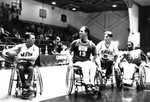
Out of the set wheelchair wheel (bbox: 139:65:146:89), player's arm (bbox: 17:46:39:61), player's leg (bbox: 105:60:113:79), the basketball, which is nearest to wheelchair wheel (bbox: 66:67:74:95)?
player's arm (bbox: 17:46:39:61)

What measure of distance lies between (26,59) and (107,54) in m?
1.93

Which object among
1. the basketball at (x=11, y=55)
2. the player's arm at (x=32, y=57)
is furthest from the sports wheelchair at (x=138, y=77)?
the basketball at (x=11, y=55)

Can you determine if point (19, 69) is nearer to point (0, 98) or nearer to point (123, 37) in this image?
point (0, 98)

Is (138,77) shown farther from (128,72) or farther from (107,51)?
(107,51)

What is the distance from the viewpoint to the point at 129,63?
16.6 ft

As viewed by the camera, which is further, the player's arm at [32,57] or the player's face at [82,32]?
the player's face at [82,32]

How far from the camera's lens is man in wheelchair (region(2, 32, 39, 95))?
13.0ft

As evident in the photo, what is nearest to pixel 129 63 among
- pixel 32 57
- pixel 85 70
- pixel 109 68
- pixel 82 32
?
pixel 109 68

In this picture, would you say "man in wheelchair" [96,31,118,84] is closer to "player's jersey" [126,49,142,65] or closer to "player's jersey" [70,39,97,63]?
"player's jersey" [126,49,142,65]

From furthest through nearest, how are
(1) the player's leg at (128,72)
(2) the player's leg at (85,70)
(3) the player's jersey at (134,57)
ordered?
(3) the player's jersey at (134,57), (1) the player's leg at (128,72), (2) the player's leg at (85,70)

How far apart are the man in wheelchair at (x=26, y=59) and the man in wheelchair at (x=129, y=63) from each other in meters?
1.80

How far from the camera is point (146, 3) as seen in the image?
1677 centimetres

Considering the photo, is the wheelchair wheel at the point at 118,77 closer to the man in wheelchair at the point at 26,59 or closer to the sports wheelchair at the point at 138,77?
the sports wheelchair at the point at 138,77

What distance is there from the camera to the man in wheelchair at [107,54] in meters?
5.08
